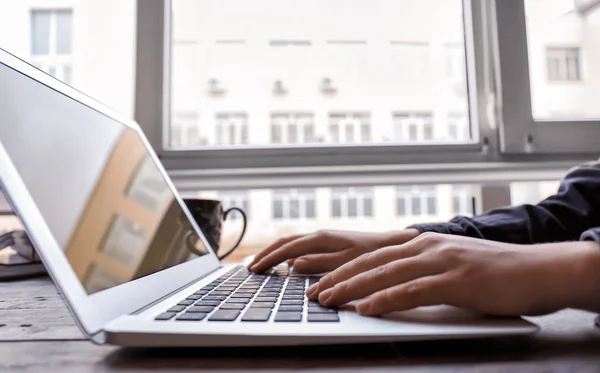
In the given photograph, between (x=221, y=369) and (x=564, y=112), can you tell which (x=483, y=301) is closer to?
(x=221, y=369)

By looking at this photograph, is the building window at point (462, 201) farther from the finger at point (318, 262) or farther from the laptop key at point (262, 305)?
the laptop key at point (262, 305)

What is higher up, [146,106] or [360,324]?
[146,106]

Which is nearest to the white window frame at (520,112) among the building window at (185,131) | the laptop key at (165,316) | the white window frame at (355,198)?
the white window frame at (355,198)

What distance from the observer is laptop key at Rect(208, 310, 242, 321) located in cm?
32

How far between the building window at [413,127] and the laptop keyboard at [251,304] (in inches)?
26.0

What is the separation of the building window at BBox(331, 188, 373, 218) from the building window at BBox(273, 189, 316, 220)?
88 mm

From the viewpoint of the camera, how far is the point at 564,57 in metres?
1.11

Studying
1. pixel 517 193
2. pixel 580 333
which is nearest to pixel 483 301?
pixel 580 333

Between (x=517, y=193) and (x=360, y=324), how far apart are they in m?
0.93

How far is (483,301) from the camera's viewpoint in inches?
13.2

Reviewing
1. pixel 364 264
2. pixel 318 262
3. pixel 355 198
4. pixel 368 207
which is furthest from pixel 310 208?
pixel 364 264

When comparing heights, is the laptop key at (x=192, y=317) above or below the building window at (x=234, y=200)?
below

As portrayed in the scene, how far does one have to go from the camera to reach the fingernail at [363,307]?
338 mm

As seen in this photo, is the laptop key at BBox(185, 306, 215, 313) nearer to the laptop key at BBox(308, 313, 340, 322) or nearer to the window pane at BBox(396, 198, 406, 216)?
the laptop key at BBox(308, 313, 340, 322)
